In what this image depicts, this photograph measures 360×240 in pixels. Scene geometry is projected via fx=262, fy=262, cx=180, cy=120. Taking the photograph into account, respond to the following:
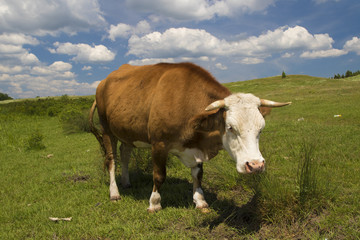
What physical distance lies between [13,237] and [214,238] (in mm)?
3062

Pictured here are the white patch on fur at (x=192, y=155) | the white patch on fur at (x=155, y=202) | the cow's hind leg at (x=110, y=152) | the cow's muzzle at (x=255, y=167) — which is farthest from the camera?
the cow's hind leg at (x=110, y=152)

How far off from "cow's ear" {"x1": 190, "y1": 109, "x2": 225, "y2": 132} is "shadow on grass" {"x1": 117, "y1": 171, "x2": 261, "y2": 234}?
127 centimetres

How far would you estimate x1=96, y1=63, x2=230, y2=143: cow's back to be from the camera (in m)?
4.17

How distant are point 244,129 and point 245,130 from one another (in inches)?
0.7

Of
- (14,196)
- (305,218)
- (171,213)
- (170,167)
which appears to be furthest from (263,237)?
(14,196)

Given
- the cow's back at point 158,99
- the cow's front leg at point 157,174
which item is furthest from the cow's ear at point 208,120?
the cow's front leg at point 157,174

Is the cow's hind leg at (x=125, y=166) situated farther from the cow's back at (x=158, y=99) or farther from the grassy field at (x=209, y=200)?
the cow's back at (x=158, y=99)

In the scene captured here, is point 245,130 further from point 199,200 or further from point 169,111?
point 199,200

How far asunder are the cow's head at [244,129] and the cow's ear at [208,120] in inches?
8.5

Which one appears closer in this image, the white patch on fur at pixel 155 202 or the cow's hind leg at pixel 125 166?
the white patch on fur at pixel 155 202

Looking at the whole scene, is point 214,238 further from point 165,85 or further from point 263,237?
point 165,85

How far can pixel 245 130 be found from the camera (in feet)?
10.9

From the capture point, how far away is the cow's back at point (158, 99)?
4172 millimetres

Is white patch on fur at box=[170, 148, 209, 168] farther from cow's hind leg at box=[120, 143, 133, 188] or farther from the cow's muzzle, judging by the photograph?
cow's hind leg at box=[120, 143, 133, 188]
